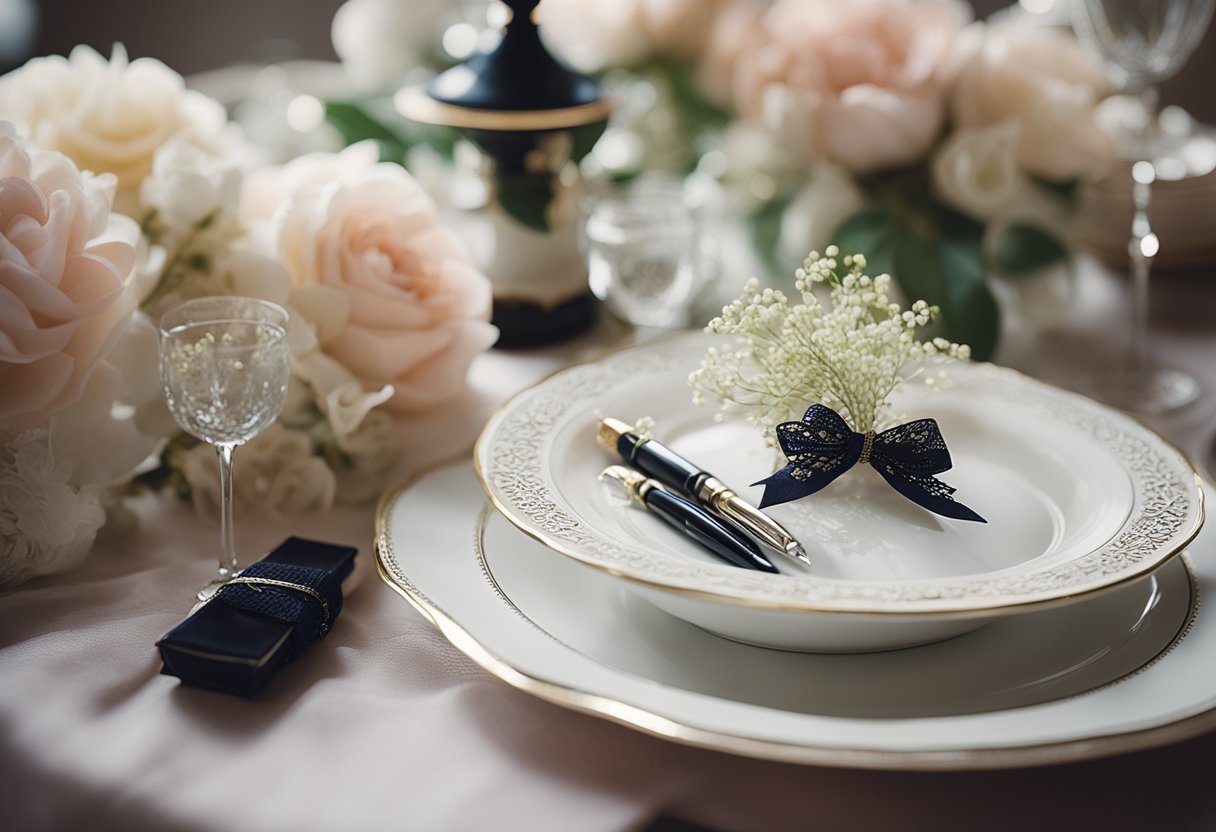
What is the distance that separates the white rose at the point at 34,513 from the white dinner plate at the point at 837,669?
0.22 metres

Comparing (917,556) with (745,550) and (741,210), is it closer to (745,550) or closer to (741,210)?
(745,550)

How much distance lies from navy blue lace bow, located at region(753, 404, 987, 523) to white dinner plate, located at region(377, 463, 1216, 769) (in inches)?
3.9

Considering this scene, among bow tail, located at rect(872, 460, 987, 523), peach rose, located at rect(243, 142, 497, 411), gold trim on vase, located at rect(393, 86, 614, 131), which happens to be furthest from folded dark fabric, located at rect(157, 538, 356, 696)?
gold trim on vase, located at rect(393, 86, 614, 131)

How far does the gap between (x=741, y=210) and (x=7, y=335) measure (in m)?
0.99

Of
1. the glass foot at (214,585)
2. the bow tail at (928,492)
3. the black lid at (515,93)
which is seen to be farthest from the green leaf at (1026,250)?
the glass foot at (214,585)

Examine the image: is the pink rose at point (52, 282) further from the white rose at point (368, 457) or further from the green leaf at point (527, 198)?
the green leaf at point (527, 198)

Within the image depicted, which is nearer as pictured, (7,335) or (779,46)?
(7,335)

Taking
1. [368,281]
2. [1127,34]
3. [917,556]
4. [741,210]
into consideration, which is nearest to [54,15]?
[741,210]

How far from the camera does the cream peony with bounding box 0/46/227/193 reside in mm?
1023

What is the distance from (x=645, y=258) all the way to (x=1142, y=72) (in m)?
0.53

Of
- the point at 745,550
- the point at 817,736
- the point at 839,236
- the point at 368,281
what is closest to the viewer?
the point at 817,736

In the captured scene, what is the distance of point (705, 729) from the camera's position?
614mm

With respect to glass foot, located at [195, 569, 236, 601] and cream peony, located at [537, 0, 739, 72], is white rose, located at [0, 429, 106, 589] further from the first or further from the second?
cream peony, located at [537, 0, 739, 72]

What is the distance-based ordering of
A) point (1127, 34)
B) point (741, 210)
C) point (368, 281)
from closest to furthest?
point (368, 281) < point (1127, 34) < point (741, 210)
